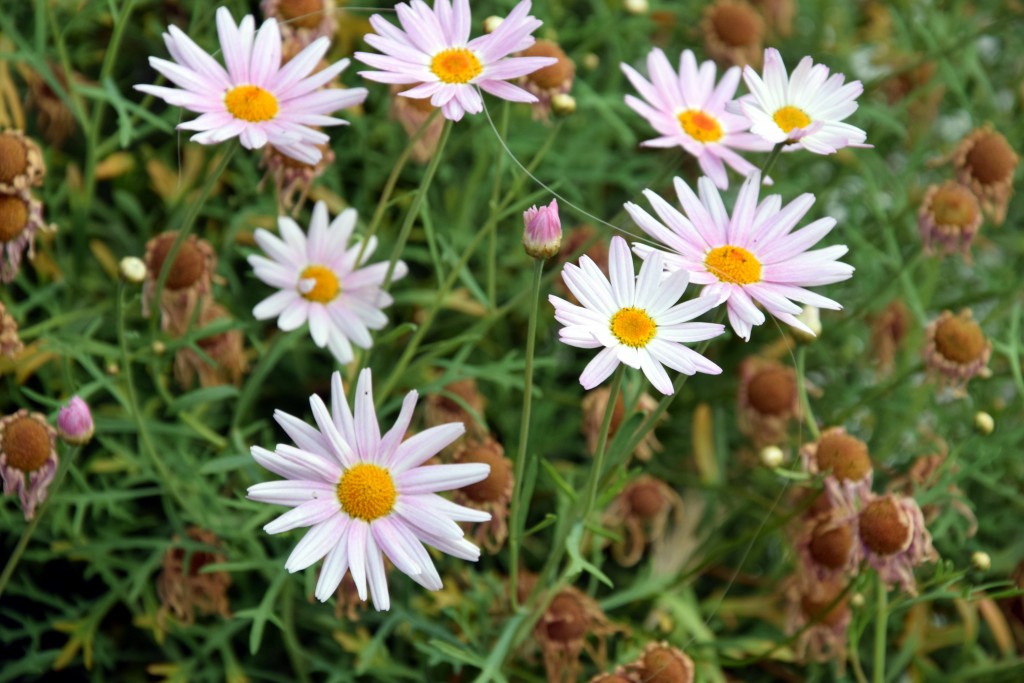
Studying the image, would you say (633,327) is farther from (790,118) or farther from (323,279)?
(323,279)

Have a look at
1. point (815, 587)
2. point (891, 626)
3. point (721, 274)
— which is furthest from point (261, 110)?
point (891, 626)

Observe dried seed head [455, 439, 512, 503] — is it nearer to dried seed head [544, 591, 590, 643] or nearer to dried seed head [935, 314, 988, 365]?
dried seed head [544, 591, 590, 643]

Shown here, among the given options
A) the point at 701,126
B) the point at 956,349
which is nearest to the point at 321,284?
the point at 701,126

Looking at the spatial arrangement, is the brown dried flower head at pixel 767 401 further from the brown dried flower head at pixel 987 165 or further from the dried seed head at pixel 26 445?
the dried seed head at pixel 26 445

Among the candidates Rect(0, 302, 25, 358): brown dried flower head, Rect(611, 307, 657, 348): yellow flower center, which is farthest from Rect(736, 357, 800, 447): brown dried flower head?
Rect(0, 302, 25, 358): brown dried flower head

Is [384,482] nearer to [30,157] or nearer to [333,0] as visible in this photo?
[30,157]

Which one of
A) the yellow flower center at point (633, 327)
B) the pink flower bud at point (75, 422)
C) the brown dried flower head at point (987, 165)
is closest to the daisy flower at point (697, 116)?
the yellow flower center at point (633, 327)
